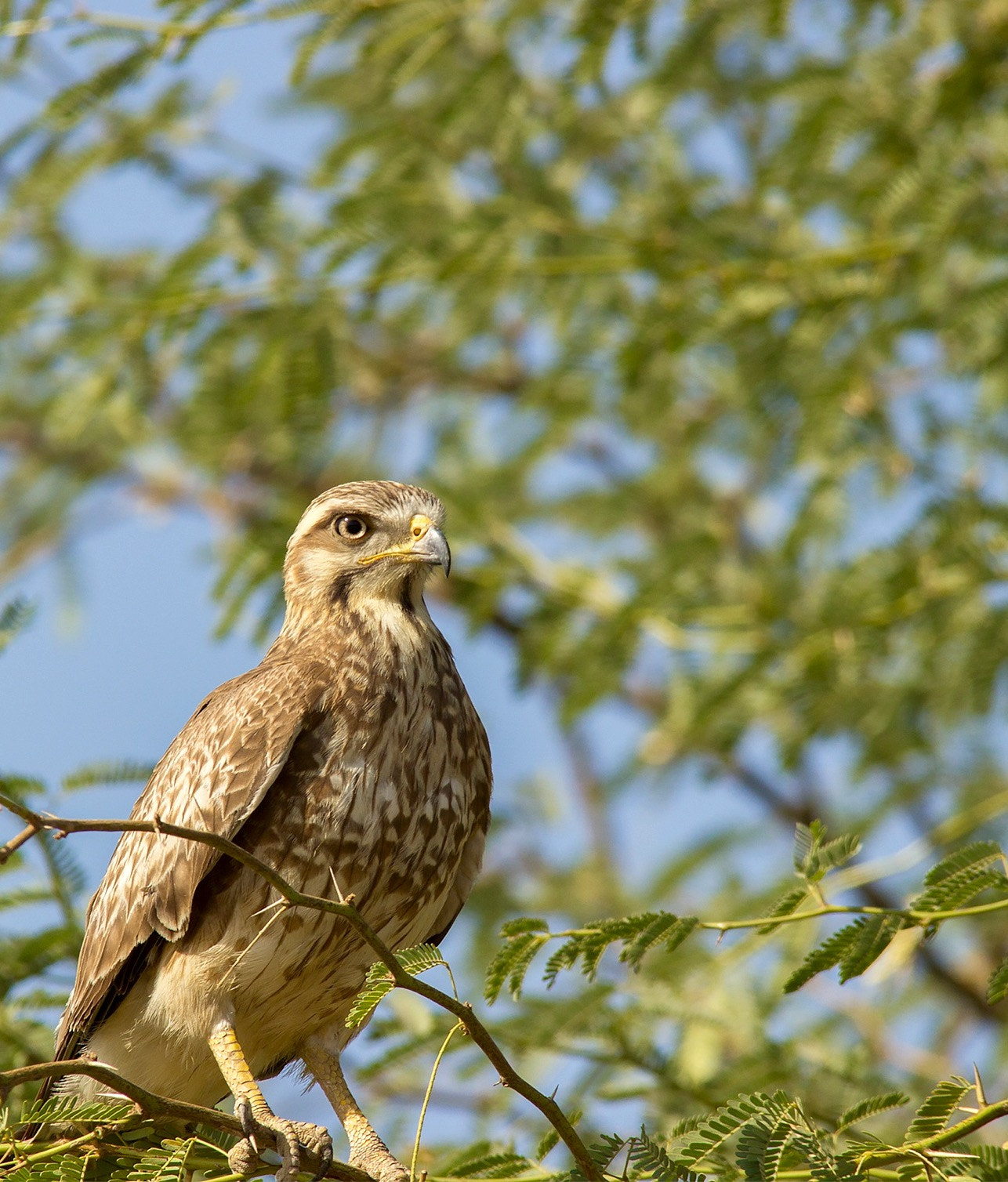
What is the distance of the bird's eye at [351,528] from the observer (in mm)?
5340

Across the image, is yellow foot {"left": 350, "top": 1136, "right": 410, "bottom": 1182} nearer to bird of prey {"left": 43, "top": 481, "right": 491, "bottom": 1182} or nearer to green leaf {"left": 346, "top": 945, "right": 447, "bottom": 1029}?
bird of prey {"left": 43, "top": 481, "right": 491, "bottom": 1182}

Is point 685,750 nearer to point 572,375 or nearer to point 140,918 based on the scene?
point 572,375

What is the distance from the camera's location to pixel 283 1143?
3.83 meters

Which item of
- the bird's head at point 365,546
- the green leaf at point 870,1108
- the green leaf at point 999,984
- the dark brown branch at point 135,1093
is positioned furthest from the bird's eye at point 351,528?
the green leaf at point 999,984

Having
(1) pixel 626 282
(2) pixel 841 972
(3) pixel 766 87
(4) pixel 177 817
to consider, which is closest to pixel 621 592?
(1) pixel 626 282

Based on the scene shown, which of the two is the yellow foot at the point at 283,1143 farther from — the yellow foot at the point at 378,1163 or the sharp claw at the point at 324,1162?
the yellow foot at the point at 378,1163

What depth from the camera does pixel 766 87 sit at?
22.5ft

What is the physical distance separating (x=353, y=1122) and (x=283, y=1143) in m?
0.81

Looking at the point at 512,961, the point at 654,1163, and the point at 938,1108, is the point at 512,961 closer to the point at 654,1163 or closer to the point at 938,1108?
the point at 654,1163

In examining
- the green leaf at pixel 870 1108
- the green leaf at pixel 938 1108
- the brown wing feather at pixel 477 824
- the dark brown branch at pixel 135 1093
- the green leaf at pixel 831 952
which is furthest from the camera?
the brown wing feather at pixel 477 824

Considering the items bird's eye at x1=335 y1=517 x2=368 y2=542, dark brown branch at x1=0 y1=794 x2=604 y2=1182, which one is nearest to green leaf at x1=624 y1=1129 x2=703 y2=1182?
dark brown branch at x1=0 y1=794 x2=604 y2=1182

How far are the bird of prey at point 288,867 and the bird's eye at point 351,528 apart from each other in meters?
0.37

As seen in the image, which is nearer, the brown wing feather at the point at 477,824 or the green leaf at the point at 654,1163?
the green leaf at the point at 654,1163

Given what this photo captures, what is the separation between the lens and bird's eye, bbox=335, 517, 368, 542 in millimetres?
5340
